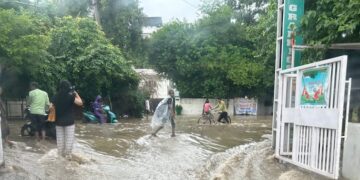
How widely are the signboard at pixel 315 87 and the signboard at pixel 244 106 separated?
27954 mm

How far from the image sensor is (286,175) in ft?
24.3

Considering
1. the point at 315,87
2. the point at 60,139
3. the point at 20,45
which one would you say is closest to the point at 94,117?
the point at 20,45

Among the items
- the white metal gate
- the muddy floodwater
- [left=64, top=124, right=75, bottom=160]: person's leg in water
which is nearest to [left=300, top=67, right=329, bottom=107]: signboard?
the white metal gate

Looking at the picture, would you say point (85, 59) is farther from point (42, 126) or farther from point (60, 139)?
point (60, 139)

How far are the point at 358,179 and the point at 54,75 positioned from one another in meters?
18.4

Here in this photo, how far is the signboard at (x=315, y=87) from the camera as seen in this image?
6.70m

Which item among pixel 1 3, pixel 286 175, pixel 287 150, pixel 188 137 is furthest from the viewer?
pixel 1 3

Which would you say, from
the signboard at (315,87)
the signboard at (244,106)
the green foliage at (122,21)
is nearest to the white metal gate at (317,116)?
the signboard at (315,87)

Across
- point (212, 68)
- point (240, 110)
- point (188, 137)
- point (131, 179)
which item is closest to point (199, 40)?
point (212, 68)

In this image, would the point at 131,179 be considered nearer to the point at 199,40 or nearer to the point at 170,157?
the point at 170,157

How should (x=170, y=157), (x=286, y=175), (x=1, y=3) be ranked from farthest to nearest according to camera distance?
(x=1, y=3) < (x=170, y=157) < (x=286, y=175)

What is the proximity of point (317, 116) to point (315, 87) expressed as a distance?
0.57 m

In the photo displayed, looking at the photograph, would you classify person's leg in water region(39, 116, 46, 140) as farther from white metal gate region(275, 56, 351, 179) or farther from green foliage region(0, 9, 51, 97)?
white metal gate region(275, 56, 351, 179)

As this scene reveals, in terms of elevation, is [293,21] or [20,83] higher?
[293,21]
